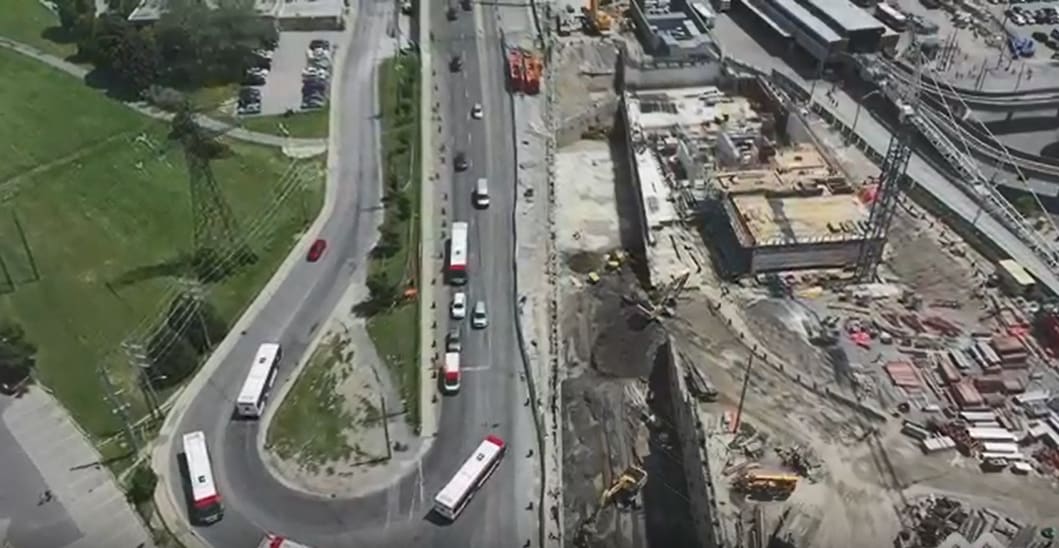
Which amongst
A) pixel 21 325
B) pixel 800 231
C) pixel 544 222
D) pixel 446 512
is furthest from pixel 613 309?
pixel 21 325

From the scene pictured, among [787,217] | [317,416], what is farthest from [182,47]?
[787,217]

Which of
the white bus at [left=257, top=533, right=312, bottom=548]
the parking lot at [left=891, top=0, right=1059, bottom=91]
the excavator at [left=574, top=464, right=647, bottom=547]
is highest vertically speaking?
the parking lot at [left=891, top=0, right=1059, bottom=91]

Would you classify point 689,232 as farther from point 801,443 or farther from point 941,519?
point 941,519

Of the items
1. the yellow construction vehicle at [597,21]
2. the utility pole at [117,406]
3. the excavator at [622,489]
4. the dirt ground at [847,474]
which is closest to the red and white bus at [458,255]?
the dirt ground at [847,474]

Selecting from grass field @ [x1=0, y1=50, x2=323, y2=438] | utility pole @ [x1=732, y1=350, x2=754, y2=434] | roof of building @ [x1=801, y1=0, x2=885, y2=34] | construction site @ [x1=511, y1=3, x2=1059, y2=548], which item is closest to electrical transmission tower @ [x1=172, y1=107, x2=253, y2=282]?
grass field @ [x1=0, y1=50, x2=323, y2=438]

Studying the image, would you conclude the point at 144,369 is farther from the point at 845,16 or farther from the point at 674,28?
the point at 845,16

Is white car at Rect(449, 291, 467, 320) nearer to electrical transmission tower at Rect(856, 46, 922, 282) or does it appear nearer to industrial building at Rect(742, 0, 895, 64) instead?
electrical transmission tower at Rect(856, 46, 922, 282)
